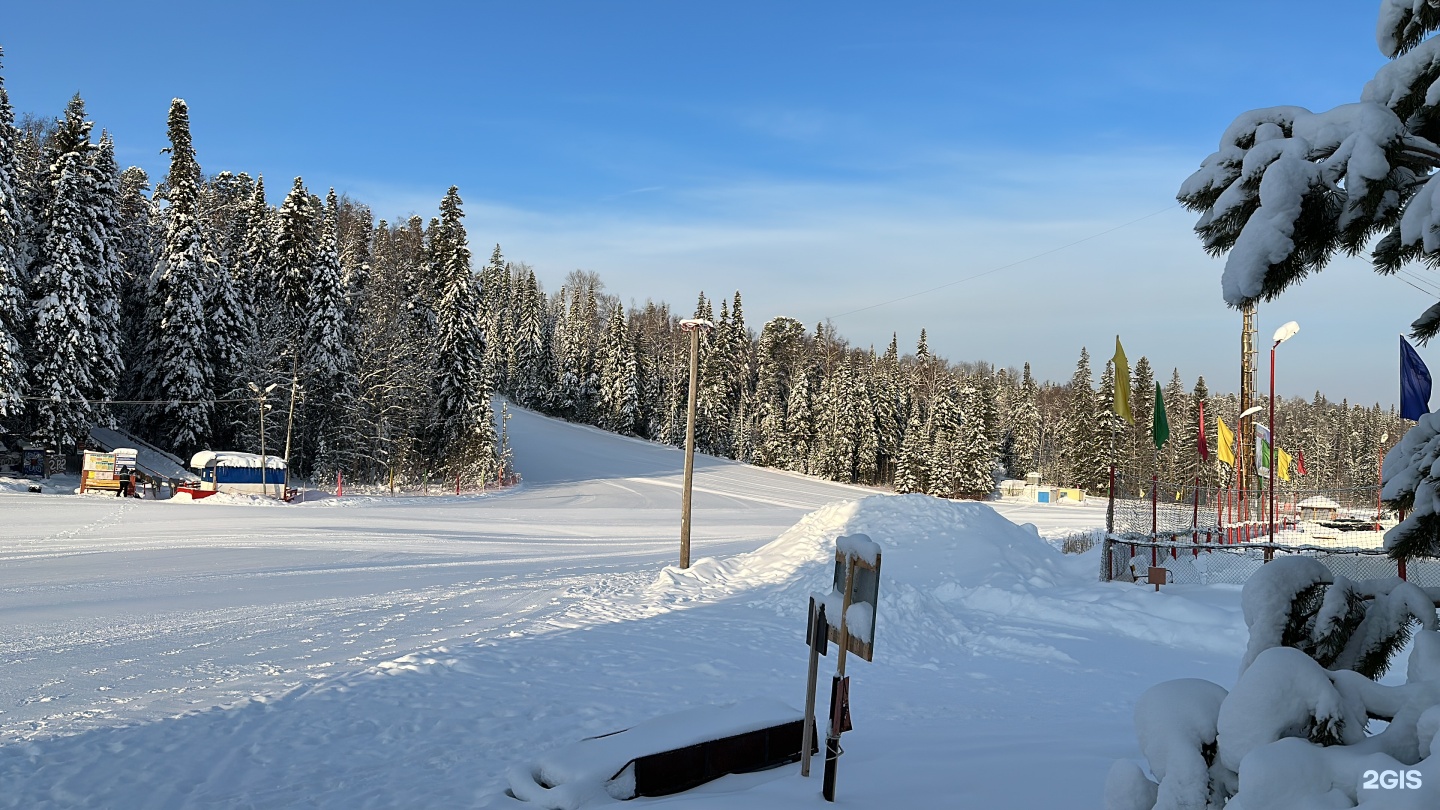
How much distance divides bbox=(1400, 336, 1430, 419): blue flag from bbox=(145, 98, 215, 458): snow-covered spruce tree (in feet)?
157

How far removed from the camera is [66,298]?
39656mm

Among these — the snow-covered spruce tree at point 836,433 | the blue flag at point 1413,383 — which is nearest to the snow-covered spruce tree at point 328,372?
the snow-covered spruce tree at point 836,433

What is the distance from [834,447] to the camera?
255ft

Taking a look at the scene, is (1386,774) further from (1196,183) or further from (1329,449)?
(1329,449)

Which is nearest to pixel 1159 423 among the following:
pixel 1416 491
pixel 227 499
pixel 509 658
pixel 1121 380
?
pixel 1121 380

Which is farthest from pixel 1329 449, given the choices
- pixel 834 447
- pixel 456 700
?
pixel 456 700

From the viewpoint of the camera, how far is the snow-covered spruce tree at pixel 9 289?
3581 centimetres

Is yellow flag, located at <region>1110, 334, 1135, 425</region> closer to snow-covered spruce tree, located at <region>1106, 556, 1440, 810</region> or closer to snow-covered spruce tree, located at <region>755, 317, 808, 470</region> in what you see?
snow-covered spruce tree, located at <region>1106, 556, 1440, 810</region>

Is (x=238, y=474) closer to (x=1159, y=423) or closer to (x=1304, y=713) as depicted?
(x=1159, y=423)

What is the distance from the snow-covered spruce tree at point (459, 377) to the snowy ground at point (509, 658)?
81.7ft

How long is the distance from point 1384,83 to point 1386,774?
5.21 ft

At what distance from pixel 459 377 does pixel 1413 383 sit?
45979 millimetres

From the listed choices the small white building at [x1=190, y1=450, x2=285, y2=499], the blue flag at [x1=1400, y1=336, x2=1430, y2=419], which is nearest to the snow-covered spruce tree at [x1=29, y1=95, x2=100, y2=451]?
the small white building at [x1=190, y1=450, x2=285, y2=499]

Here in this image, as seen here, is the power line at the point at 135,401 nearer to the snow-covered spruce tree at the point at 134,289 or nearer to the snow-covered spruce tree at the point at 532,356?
the snow-covered spruce tree at the point at 134,289
